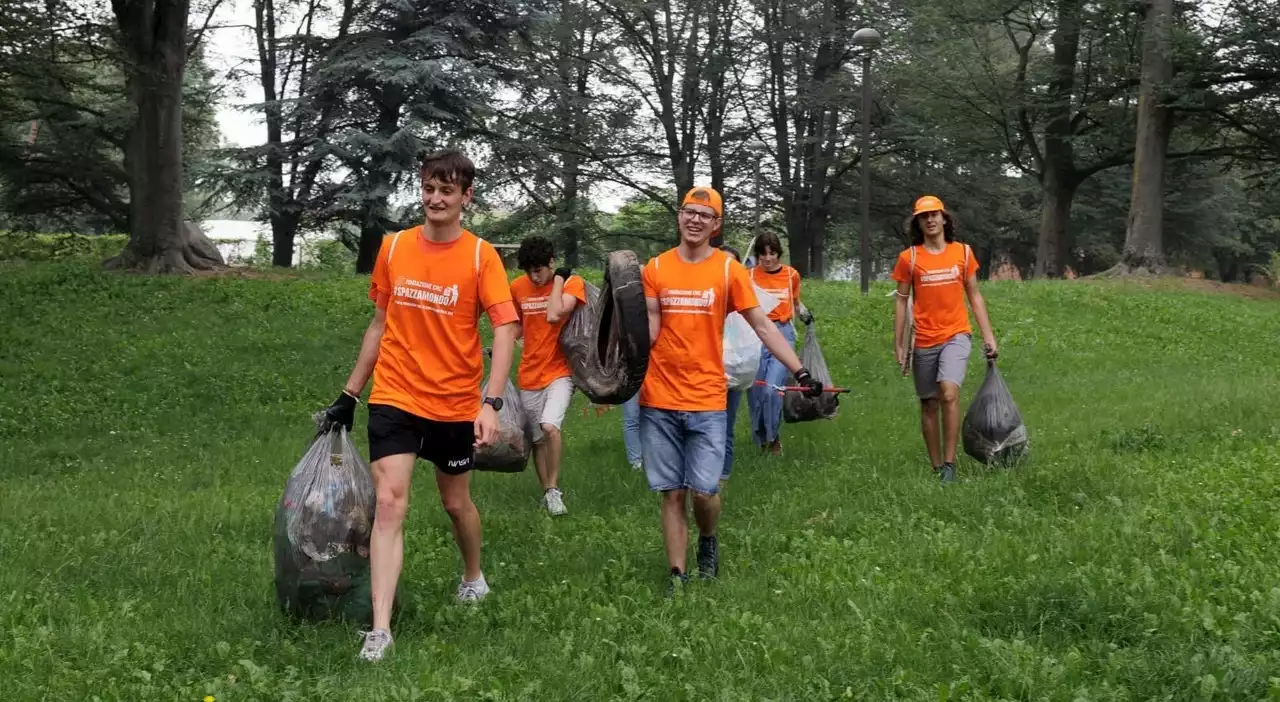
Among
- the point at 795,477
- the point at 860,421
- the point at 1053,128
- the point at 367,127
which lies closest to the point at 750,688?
the point at 795,477

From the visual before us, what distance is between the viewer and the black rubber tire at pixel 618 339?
5125 mm

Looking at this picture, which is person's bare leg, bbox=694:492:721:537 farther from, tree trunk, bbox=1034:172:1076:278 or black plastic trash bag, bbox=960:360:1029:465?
tree trunk, bbox=1034:172:1076:278

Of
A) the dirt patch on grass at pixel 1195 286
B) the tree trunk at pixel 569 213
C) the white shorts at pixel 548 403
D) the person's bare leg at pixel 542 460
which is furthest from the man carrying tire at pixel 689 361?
the tree trunk at pixel 569 213

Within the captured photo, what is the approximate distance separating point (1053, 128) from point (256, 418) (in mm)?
21399

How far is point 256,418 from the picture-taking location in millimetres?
11969

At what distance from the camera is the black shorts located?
4.55 meters

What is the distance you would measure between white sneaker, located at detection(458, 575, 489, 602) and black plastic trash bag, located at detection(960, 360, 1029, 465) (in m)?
3.73

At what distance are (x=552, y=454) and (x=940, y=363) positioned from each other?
105 inches

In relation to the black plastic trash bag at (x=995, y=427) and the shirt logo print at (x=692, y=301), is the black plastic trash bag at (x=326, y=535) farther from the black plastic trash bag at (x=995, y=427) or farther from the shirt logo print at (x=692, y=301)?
the black plastic trash bag at (x=995, y=427)

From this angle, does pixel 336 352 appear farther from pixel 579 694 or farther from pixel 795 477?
pixel 579 694

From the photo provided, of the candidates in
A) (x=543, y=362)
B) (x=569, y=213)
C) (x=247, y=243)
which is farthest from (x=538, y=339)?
(x=247, y=243)

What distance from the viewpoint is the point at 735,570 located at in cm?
553

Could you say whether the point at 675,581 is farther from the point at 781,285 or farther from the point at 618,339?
the point at 781,285

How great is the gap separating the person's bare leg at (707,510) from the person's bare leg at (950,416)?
2.64 metres
